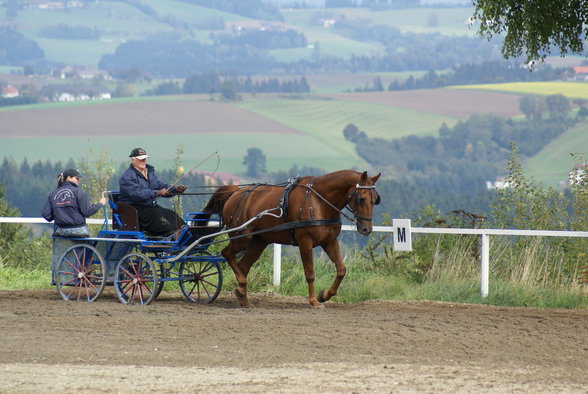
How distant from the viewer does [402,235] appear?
41.3ft

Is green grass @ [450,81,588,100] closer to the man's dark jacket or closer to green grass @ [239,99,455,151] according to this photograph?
green grass @ [239,99,455,151]

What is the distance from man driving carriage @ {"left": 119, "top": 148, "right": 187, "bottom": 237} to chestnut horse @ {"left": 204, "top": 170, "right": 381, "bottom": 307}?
79 cm

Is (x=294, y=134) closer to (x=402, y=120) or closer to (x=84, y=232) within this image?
(x=402, y=120)

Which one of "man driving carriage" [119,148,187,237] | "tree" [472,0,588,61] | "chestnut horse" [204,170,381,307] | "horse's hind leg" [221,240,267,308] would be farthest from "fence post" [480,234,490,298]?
"man driving carriage" [119,148,187,237]

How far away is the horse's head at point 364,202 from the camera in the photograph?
11461 millimetres

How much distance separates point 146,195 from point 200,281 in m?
1.62

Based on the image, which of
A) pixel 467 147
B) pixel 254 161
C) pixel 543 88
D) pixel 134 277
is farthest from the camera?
pixel 543 88

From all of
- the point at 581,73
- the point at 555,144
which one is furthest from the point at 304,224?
the point at 581,73

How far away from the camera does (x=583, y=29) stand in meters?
14.6

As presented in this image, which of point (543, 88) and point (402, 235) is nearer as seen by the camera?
point (402, 235)

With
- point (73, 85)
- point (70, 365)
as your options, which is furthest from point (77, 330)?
point (73, 85)

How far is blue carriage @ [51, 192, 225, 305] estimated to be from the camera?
12352 millimetres

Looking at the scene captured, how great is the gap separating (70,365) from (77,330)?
1.76m

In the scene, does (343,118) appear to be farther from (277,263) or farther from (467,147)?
(277,263)
